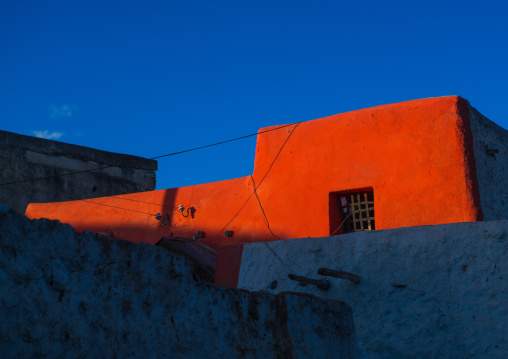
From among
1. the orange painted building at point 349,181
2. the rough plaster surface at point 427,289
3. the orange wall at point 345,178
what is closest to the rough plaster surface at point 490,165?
the orange painted building at point 349,181

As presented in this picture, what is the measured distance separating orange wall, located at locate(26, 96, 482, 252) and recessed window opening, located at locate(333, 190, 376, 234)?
0.74 ft

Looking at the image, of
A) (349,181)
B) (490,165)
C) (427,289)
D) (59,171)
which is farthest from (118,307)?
(59,171)

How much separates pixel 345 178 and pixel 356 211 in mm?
532

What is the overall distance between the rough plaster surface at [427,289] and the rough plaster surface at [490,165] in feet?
11.5

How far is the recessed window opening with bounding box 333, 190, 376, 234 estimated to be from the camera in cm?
900

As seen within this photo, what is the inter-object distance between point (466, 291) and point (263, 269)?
2.11 meters

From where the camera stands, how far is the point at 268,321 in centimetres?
332

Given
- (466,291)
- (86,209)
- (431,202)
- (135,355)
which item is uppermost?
(86,209)

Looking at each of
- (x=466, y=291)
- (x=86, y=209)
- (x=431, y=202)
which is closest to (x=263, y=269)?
(x=466, y=291)

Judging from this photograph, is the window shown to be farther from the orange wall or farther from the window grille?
the orange wall

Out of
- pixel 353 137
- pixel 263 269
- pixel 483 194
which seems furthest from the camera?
pixel 353 137

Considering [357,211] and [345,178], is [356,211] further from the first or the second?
[345,178]

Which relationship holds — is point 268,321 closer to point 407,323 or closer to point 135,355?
point 135,355

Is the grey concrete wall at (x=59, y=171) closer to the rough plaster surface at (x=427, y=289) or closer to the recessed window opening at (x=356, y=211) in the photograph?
the recessed window opening at (x=356, y=211)
